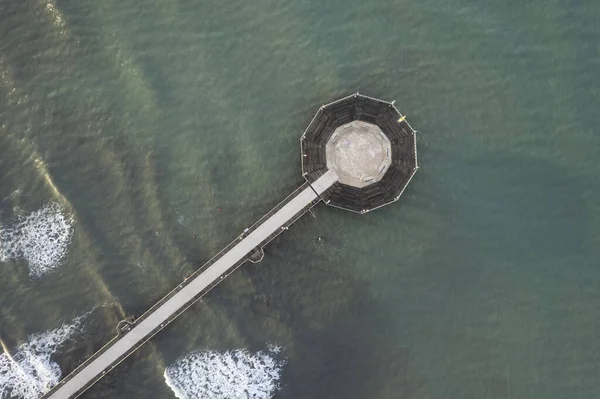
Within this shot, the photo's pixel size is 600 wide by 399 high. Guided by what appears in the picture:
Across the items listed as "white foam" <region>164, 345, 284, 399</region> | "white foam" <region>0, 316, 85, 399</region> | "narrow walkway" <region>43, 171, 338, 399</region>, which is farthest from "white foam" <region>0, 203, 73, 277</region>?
"white foam" <region>164, 345, 284, 399</region>

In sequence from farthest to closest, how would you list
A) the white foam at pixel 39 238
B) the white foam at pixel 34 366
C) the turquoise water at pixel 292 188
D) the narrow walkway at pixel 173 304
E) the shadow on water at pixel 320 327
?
the white foam at pixel 39 238
the white foam at pixel 34 366
the narrow walkway at pixel 173 304
the shadow on water at pixel 320 327
the turquoise water at pixel 292 188

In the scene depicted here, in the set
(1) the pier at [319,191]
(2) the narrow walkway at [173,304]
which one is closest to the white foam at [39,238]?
(1) the pier at [319,191]

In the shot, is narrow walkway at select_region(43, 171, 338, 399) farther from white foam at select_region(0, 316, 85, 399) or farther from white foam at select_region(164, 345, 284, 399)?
white foam at select_region(164, 345, 284, 399)

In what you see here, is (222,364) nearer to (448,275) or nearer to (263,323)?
(263,323)

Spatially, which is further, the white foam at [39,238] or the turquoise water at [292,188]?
the white foam at [39,238]

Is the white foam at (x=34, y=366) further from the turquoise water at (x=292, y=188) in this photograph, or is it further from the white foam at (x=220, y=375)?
the white foam at (x=220, y=375)

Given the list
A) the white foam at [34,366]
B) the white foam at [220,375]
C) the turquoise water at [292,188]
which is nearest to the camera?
the turquoise water at [292,188]
